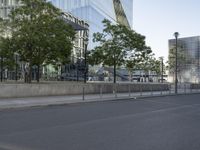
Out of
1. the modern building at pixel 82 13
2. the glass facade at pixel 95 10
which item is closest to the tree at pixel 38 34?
the modern building at pixel 82 13

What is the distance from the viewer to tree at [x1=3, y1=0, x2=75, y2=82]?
100 feet

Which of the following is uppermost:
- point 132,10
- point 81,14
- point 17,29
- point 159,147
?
point 132,10

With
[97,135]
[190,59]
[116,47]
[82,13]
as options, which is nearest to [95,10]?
[82,13]

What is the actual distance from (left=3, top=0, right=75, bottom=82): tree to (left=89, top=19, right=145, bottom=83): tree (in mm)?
7766

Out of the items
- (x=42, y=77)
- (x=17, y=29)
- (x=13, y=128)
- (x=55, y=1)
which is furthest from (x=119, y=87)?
(x=55, y=1)

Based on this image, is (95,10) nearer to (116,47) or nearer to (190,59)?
(190,59)

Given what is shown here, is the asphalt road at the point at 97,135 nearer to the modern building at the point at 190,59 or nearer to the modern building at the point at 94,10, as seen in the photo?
the modern building at the point at 94,10

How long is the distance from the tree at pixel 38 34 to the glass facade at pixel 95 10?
41.5 meters

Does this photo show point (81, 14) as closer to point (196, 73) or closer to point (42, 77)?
point (42, 77)

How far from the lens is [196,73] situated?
11131 cm

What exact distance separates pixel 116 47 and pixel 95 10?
42285mm

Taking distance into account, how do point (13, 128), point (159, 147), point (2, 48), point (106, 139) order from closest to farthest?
point (159, 147) < point (106, 139) < point (13, 128) < point (2, 48)

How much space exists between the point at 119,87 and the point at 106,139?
30541mm

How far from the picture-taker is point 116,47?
134 feet
